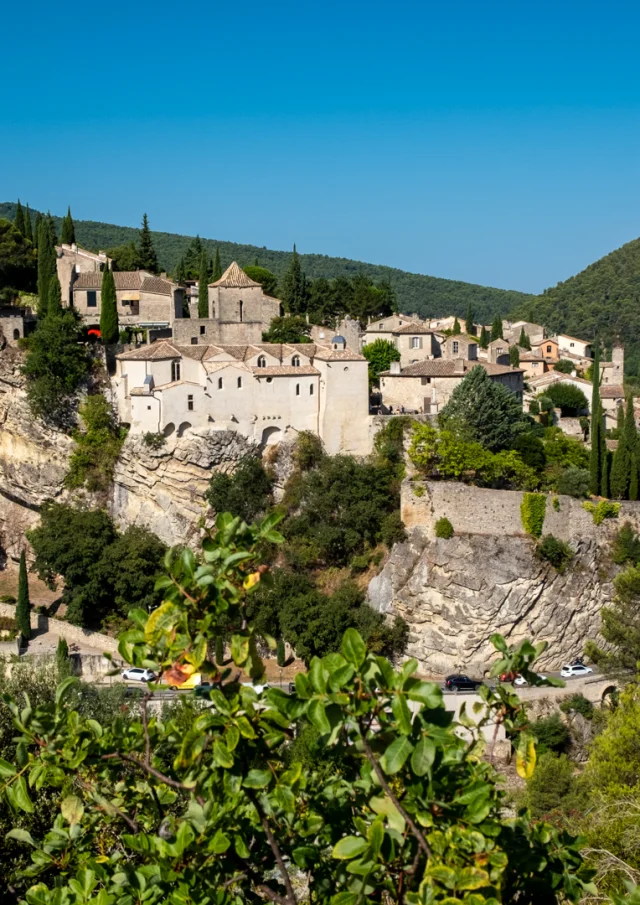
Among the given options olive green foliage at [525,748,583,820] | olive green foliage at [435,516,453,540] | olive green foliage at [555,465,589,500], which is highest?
olive green foliage at [555,465,589,500]

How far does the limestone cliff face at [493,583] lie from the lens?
115 ft

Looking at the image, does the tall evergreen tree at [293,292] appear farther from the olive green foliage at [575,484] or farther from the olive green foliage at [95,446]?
the olive green foliage at [575,484]

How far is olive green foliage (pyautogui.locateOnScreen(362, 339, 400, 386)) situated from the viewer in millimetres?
44831

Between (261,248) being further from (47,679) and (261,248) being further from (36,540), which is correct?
(47,679)

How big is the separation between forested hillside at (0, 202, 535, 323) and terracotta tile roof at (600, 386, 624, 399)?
235 ft

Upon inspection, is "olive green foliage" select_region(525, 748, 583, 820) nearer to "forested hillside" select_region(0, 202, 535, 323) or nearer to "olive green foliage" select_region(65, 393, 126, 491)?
"olive green foliage" select_region(65, 393, 126, 491)

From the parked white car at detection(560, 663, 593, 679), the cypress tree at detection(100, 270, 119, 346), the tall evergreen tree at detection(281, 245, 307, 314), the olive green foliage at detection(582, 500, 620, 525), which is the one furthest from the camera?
the tall evergreen tree at detection(281, 245, 307, 314)

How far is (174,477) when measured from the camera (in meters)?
38.8

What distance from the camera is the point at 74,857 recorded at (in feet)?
23.3

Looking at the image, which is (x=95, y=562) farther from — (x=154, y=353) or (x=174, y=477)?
(x=154, y=353)

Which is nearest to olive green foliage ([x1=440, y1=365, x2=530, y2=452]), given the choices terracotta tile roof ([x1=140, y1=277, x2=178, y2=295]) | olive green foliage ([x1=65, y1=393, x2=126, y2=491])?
olive green foliage ([x1=65, y1=393, x2=126, y2=491])

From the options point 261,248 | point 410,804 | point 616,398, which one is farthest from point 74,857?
point 261,248

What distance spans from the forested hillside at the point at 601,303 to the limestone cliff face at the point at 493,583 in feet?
211

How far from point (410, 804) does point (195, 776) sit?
1.38m
